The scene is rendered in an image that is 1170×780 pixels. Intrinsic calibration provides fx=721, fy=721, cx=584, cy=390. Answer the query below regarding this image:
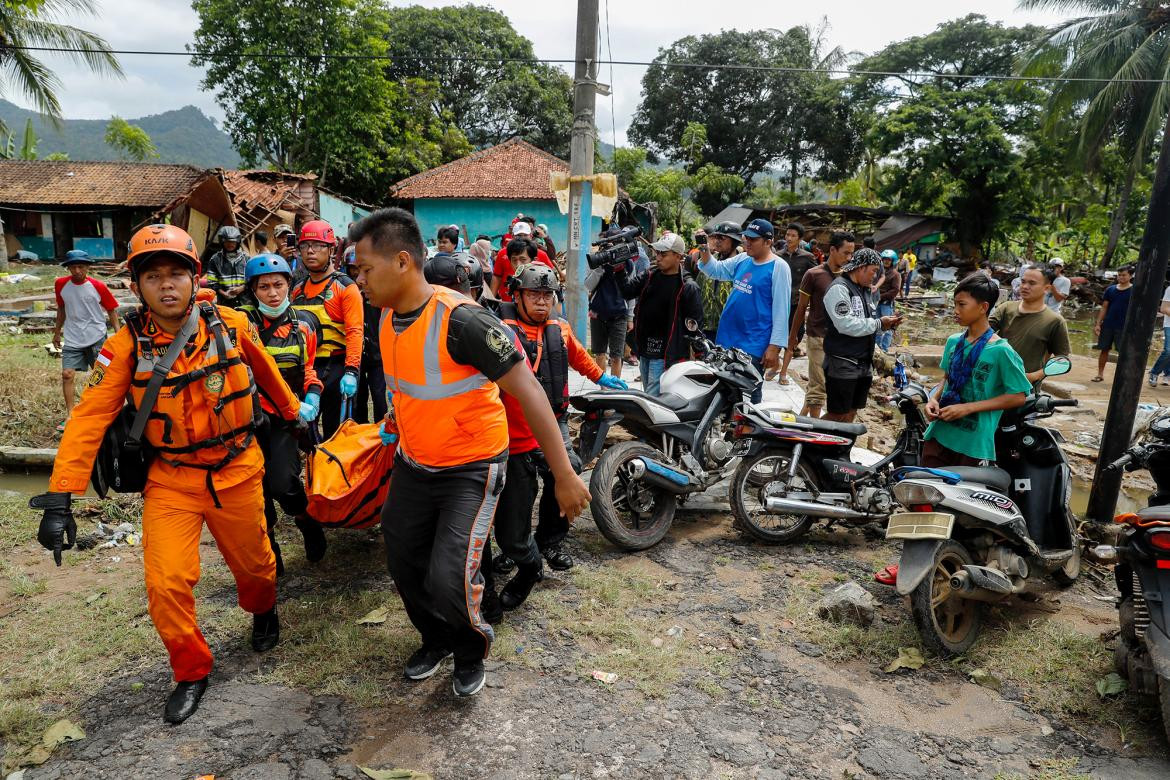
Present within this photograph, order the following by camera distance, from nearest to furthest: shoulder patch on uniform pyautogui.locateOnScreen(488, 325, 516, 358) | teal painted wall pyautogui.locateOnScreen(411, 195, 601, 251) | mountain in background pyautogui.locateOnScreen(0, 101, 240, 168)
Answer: shoulder patch on uniform pyautogui.locateOnScreen(488, 325, 516, 358), teal painted wall pyautogui.locateOnScreen(411, 195, 601, 251), mountain in background pyautogui.locateOnScreen(0, 101, 240, 168)

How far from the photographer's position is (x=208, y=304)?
3.08 meters

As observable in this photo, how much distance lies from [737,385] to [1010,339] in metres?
2.06

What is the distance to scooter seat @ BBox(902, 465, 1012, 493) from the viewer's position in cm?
363

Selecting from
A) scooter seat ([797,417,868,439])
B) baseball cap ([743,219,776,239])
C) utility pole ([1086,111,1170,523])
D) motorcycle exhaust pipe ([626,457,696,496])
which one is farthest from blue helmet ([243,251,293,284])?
utility pole ([1086,111,1170,523])

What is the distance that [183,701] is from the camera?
2941 mm

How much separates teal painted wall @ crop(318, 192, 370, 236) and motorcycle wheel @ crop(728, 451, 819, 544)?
66.8 ft

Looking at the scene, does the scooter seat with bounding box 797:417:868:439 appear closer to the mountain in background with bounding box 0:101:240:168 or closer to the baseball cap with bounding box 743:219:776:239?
the baseball cap with bounding box 743:219:776:239

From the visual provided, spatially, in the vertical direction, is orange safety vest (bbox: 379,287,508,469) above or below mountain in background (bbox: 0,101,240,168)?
below

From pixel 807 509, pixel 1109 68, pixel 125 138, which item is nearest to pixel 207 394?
pixel 807 509

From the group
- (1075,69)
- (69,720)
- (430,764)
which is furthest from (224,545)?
(1075,69)

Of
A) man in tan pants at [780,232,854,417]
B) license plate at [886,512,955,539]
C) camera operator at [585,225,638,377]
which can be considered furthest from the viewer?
camera operator at [585,225,638,377]

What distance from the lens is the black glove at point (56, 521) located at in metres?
2.64

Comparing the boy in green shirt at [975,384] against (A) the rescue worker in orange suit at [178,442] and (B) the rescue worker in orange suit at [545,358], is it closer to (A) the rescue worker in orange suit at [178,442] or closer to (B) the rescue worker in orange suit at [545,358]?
(B) the rescue worker in orange suit at [545,358]

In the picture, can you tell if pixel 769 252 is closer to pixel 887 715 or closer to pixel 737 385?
pixel 737 385
